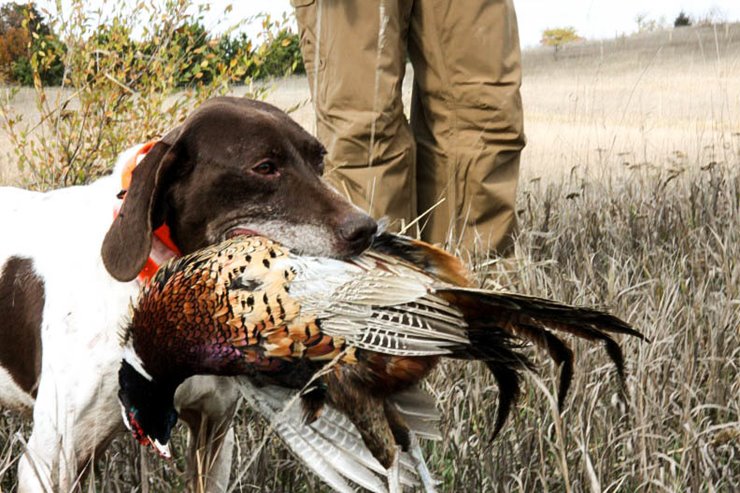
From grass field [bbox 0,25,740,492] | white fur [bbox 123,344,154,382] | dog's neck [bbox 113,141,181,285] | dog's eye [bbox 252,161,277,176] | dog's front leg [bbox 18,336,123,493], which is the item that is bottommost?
grass field [bbox 0,25,740,492]

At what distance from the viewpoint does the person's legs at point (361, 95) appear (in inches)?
157

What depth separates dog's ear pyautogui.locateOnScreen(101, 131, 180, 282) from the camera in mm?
2172

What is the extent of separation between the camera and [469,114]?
4.32 metres

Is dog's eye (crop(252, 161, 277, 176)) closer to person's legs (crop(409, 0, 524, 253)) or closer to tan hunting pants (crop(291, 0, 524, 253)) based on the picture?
tan hunting pants (crop(291, 0, 524, 253))

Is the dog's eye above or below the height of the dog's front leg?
above

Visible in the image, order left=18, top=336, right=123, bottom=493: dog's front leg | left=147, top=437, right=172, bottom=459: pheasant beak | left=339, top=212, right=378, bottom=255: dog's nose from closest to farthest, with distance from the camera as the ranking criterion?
left=147, top=437, right=172, bottom=459: pheasant beak, left=339, top=212, right=378, bottom=255: dog's nose, left=18, top=336, right=123, bottom=493: dog's front leg

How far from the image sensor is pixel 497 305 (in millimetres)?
1951

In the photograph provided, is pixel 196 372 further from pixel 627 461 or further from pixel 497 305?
pixel 627 461

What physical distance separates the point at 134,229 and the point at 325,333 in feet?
1.87

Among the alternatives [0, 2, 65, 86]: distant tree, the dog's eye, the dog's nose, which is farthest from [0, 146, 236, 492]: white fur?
[0, 2, 65, 86]: distant tree

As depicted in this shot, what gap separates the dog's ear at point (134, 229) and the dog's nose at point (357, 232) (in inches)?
15.7

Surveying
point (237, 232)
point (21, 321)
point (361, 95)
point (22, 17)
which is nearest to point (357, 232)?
point (237, 232)

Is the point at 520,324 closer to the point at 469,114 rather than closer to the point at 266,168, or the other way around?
the point at 266,168

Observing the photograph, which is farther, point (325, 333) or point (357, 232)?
point (357, 232)
